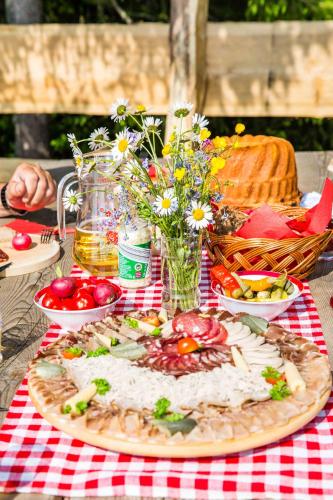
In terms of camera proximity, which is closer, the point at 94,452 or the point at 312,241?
the point at 94,452

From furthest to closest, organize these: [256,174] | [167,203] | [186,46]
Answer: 1. [186,46]
2. [256,174]
3. [167,203]

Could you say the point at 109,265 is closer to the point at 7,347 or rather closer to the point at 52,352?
the point at 7,347

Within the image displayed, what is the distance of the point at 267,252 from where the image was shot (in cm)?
201

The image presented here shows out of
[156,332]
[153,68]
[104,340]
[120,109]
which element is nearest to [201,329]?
[156,332]

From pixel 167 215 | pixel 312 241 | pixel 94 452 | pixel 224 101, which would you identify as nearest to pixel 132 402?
pixel 94 452

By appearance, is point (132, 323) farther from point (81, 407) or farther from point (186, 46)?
point (186, 46)

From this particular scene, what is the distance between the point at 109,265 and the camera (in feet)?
7.24

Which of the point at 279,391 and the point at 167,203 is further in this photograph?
the point at 167,203

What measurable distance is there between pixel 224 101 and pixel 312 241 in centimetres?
396

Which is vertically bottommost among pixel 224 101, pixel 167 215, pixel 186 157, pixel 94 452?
pixel 224 101

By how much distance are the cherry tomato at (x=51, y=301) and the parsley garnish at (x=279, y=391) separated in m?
0.65

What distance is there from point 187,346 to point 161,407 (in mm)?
220

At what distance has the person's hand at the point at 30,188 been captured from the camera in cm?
275

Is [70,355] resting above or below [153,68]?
above
